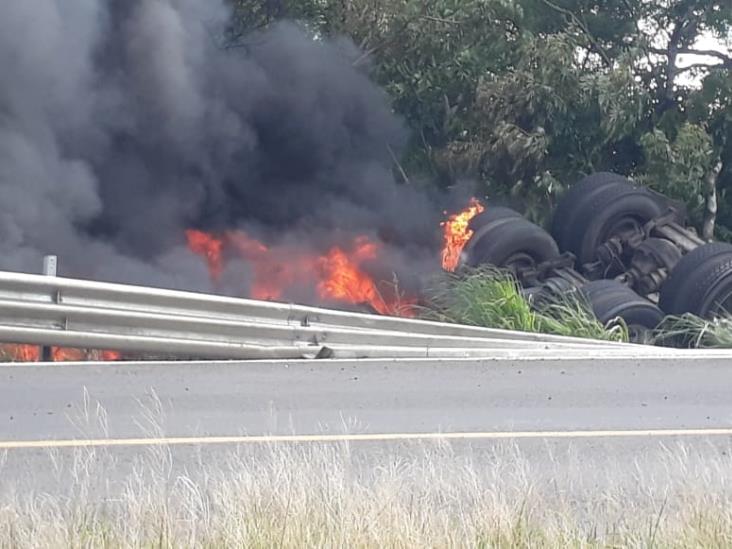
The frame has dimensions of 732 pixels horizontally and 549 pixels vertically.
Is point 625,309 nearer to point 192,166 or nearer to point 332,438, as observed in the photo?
point 192,166

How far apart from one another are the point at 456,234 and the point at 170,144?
11.5ft

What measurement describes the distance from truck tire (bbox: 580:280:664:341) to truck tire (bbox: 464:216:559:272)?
105cm

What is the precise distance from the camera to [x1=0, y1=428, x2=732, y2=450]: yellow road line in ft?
26.4

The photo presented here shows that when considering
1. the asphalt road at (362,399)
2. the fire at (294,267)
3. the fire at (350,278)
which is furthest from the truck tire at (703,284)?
the fire at (350,278)

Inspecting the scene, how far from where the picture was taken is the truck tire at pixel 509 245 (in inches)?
581

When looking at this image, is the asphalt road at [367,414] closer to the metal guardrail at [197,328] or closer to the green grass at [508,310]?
the metal guardrail at [197,328]

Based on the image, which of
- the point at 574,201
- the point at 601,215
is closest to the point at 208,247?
the point at 574,201

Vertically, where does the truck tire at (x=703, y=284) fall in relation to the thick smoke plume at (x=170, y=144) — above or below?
below

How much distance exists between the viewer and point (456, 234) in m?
16.2

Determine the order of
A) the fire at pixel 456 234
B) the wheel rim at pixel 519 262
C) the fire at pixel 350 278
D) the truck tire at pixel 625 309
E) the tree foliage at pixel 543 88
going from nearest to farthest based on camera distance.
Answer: the truck tire at pixel 625 309 → the wheel rim at pixel 519 262 → the fire at pixel 350 278 → the fire at pixel 456 234 → the tree foliage at pixel 543 88

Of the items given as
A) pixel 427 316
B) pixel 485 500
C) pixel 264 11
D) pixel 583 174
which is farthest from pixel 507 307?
pixel 485 500

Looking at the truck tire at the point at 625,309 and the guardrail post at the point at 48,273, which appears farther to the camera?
the truck tire at the point at 625,309

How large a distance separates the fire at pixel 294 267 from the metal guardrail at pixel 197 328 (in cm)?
343

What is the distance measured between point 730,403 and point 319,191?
7487mm
